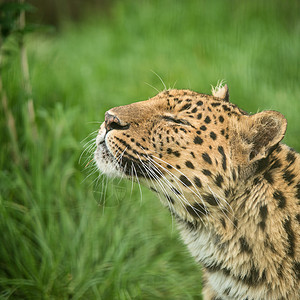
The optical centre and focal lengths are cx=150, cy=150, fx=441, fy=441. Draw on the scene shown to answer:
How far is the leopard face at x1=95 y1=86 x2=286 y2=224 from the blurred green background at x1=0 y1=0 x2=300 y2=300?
0.58m

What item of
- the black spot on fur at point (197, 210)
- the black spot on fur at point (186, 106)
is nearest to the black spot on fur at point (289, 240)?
the black spot on fur at point (197, 210)

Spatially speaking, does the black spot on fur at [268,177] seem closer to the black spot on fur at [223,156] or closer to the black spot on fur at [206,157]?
the black spot on fur at [223,156]

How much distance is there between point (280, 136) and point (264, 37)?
16.5ft

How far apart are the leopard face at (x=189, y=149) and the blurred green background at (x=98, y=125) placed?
1.90ft

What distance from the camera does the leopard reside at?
9.66ft

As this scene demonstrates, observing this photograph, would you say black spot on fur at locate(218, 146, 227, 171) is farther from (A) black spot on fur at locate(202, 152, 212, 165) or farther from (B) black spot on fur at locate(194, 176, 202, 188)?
(B) black spot on fur at locate(194, 176, 202, 188)

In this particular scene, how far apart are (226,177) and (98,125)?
2679 mm

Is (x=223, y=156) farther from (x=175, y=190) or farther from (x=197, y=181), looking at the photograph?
(x=175, y=190)

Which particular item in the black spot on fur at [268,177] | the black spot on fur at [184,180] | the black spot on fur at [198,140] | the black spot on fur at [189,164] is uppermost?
the black spot on fur at [198,140]

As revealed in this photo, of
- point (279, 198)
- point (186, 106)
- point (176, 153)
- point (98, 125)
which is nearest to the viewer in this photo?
point (279, 198)

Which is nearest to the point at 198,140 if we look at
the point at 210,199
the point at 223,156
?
the point at 223,156

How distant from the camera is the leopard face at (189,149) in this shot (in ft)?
9.77

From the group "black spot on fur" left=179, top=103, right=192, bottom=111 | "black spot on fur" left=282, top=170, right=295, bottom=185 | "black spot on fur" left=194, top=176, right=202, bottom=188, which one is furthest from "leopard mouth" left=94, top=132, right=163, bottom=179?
"black spot on fur" left=282, top=170, right=295, bottom=185

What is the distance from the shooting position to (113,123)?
3.12 m
